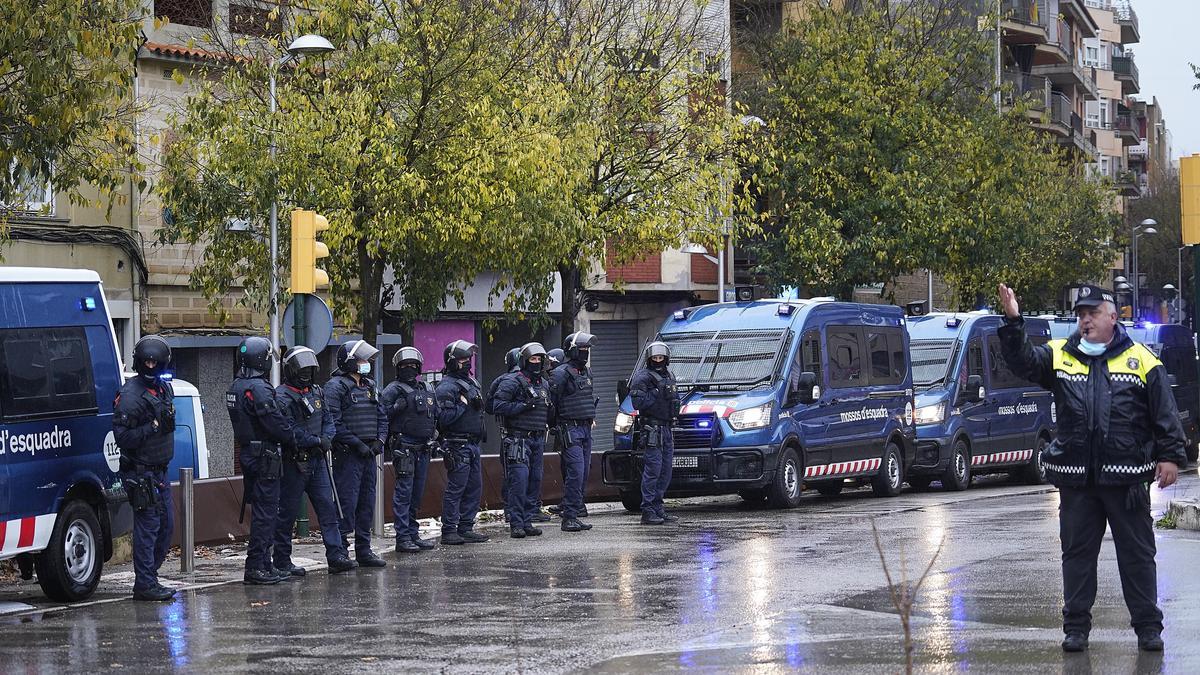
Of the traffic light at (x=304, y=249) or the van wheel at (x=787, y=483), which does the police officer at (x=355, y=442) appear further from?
the van wheel at (x=787, y=483)

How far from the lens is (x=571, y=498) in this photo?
1769 centimetres

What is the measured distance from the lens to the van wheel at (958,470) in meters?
24.0

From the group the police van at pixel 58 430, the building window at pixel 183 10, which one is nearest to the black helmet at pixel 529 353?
the police van at pixel 58 430

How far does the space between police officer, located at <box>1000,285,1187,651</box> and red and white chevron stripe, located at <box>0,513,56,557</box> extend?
669cm

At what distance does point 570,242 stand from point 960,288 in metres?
20.7

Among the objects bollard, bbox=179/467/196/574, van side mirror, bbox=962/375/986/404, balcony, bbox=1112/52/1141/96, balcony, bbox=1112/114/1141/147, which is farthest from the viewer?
balcony, bbox=1112/52/1141/96

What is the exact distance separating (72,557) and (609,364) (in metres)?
23.0

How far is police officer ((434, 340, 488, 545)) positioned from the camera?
16.3 m

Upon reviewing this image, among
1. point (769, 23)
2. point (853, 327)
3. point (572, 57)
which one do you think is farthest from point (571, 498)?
point (769, 23)

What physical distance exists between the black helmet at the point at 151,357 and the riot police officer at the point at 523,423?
16.1 ft

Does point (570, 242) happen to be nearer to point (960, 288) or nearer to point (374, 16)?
point (374, 16)

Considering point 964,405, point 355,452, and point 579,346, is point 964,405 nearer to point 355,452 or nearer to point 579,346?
point 579,346

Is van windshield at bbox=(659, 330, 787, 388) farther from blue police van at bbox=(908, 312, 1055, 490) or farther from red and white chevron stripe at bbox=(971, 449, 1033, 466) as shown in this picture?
red and white chevron stripe at bbox=(971, 449, 1033, 466)

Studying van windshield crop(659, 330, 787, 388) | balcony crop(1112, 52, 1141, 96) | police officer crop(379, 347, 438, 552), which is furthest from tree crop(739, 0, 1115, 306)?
balcony crop(1112, 52, 1141, 96)
